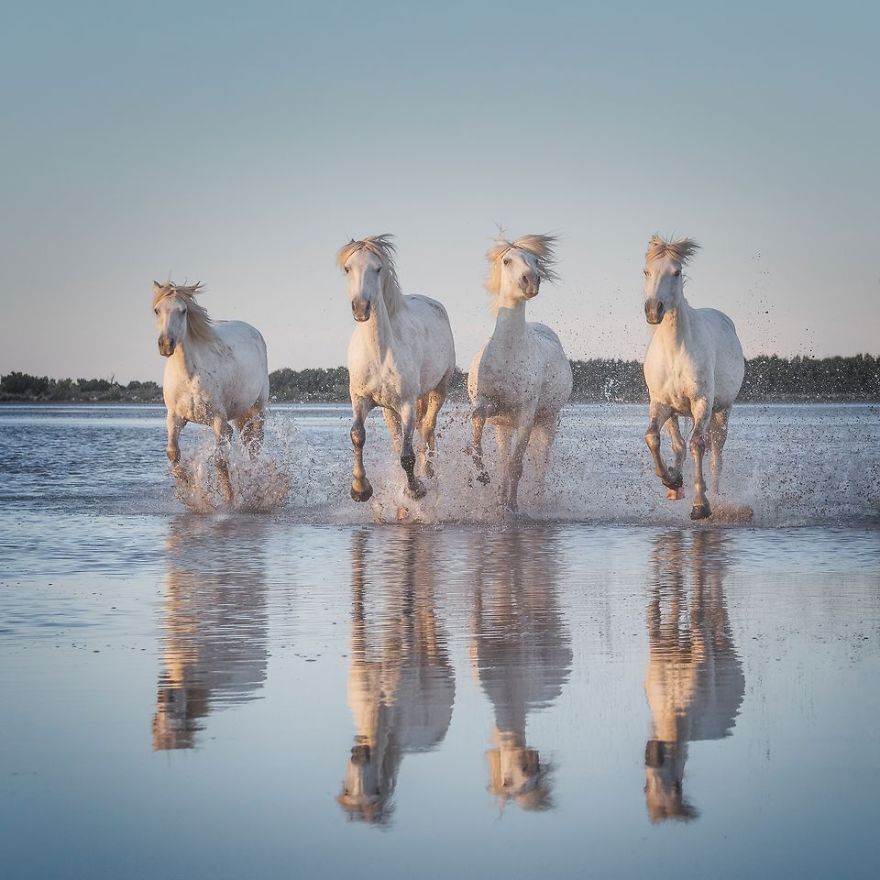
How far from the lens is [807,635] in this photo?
578 centimetres

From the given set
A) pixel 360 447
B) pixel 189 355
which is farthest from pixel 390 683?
pixel 189 355

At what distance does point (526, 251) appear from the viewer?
12062 mm

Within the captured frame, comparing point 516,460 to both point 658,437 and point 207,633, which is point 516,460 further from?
point 207,633

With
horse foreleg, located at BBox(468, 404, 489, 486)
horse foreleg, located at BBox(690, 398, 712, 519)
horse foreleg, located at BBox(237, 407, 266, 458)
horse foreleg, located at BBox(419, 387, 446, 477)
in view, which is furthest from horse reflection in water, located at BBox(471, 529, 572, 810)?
horse foreleg, located at BBox(237, 407, 266, 458)

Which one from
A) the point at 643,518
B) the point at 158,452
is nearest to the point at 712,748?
the point at 643,518

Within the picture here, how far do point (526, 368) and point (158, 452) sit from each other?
13.2m

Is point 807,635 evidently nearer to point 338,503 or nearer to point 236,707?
point 236,707

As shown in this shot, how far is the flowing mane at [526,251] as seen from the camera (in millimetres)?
12141

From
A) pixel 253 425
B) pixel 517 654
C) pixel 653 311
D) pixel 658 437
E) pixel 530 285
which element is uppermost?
pixel 530 285

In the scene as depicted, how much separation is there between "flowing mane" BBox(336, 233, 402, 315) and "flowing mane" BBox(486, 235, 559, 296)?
901 millimetres

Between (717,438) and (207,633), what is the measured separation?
8328 mm

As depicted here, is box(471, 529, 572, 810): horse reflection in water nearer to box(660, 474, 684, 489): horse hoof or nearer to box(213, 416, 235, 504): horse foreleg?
box(660, 474, 684, 489): horse hoof

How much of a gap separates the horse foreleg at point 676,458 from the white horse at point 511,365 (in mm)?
1399

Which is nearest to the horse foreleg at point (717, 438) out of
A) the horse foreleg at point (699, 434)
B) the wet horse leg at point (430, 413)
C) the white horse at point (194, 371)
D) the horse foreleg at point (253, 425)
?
the horse foreleg at point (699, 434)
